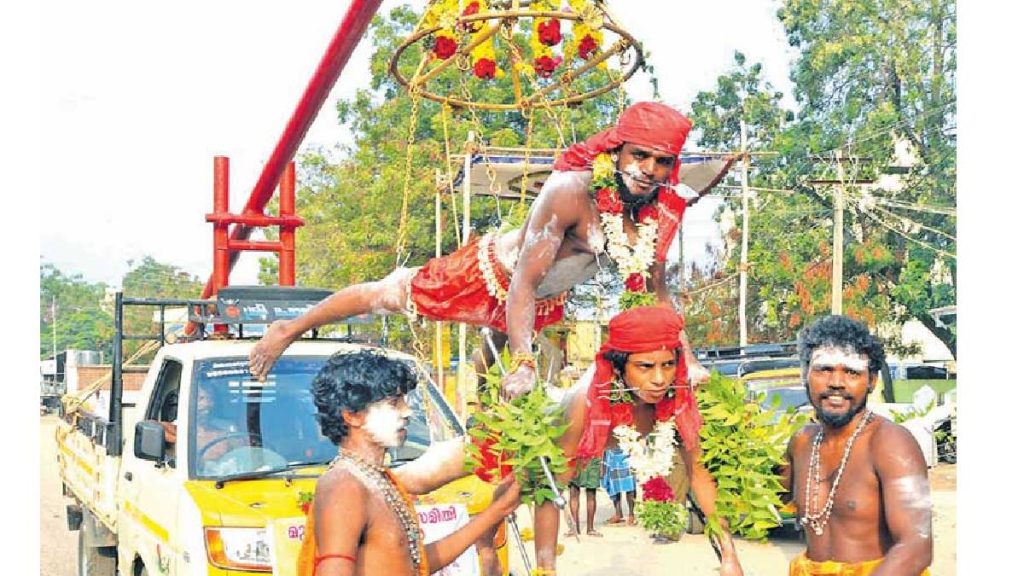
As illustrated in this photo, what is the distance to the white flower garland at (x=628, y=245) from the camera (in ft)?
14.1

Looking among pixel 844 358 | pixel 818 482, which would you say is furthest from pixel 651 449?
pixel 844 358

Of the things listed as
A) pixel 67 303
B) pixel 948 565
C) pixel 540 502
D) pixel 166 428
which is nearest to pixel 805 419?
pixel 540 502

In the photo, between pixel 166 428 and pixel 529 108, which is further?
pixel 166 428

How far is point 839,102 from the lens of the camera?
67.4ft

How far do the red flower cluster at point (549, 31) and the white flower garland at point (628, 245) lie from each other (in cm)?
117

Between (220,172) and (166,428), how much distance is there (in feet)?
8.83

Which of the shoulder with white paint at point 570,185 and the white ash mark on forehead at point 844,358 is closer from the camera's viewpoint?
the white ash mark on forehead at point 844,358

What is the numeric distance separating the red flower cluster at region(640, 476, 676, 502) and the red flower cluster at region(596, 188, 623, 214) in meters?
1.00

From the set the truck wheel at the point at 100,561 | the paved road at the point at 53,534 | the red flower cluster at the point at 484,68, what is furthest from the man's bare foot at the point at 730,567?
the paved road at the point at 53,534

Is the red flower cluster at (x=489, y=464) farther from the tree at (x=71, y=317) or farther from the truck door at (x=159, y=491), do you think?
the tree at (x=71, y=317)

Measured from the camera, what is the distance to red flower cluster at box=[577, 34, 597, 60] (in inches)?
199

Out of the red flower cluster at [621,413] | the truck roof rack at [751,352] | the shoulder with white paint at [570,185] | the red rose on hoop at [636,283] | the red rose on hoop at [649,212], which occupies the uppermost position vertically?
the shoulder with white paint at [570,185]

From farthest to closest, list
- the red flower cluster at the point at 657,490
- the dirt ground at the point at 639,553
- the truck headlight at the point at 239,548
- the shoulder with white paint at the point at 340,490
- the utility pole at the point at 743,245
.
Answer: the utility pole at the point at 743,245 < the dirt ground at the point at 639,553 < the truck headlight at the point at 239,548 < the red flower cluster at the point at 657,490 < the shoulder with white paint at the point at 340,490

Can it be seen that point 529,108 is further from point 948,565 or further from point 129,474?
point 948,565
